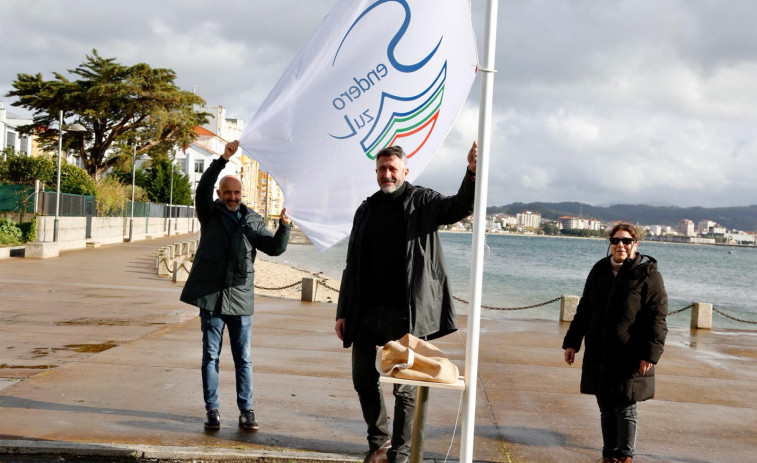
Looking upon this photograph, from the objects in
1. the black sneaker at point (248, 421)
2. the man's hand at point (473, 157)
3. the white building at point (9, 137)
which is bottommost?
the black sneaker at point (248, 421)

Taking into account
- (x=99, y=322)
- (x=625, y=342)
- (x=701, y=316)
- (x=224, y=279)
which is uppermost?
(x=224, y=279)

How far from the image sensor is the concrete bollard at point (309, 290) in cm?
1527

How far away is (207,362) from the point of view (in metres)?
5.37

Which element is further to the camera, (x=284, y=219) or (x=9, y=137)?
(x=9, y=137)

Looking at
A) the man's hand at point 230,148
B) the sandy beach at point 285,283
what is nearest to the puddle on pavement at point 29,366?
the man's hand at point 230,148

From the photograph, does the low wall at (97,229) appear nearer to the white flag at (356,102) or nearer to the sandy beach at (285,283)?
the sandy beach at (285,283)

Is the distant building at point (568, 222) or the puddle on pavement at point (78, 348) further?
the distant building at point (568, 222)

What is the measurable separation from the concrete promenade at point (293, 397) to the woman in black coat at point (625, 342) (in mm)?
556

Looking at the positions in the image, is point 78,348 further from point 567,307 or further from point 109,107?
point 109,107

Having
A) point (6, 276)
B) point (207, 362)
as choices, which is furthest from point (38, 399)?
point (6, 276)

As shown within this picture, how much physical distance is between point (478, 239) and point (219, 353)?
2.66m

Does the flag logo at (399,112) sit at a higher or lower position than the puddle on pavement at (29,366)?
higher

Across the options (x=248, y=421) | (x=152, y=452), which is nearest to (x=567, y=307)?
(x=248, y=421)

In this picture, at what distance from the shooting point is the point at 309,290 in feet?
50.2
